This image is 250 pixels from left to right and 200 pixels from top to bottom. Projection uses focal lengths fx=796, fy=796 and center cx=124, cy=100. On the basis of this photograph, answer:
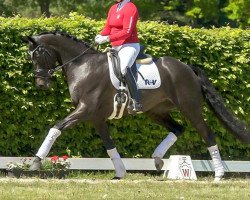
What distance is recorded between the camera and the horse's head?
40.9ft

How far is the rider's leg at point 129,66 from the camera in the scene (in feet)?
40.3

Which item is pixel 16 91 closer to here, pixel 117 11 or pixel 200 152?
pixel 117 11

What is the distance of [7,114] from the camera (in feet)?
44.8

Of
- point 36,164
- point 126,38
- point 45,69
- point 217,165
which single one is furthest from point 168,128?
point 36,164

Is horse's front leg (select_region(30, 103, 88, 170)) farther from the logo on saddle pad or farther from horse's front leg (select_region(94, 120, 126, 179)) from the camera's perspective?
the logo on saddle pad

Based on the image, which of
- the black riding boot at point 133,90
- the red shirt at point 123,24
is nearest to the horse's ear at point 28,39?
the red shirt at point 123,24

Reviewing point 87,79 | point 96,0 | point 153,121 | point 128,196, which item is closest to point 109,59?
point 87,79

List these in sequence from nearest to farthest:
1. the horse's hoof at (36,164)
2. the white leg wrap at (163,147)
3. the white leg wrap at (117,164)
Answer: the horse's hoof at (36,164)
the white leg wrap at (117,164)
the white leg wrap at (163,147)

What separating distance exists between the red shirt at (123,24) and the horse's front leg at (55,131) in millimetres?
1202

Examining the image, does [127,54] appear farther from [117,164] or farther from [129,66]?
[117,164]

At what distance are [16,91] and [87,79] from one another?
1848mm

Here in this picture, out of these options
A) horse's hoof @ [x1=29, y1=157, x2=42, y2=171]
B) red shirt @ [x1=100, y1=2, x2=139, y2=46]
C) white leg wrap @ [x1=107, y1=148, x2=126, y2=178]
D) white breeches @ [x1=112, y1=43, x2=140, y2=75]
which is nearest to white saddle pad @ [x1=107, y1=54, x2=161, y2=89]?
white breeches @ [x1=112, y1=43, x2=140, y2=75]

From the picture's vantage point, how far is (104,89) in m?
12.4

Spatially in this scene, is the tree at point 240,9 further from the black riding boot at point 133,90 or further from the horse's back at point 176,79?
the black riding boot at point 133,90
